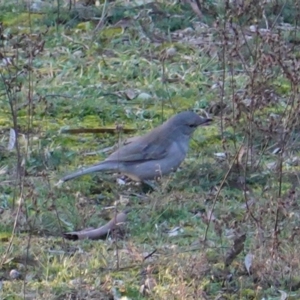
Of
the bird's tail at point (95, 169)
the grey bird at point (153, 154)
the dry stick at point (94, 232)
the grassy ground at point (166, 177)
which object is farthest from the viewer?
the grey bird at point (153, 154)

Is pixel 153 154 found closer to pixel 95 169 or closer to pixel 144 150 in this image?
pixel 144 150

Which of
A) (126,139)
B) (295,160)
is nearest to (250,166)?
(295,160)

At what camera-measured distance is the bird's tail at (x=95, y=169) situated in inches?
289

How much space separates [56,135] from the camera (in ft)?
27.7

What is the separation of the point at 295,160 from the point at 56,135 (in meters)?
1.75

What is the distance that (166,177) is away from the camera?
766 centimetres

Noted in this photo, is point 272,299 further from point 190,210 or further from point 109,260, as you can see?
point 190,210

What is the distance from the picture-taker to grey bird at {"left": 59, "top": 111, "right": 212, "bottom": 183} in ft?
24.8

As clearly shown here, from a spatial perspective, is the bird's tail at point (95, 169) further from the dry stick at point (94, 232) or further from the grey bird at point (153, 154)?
the dry stick at point (94, 232)

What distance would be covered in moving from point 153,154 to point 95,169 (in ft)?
1.73

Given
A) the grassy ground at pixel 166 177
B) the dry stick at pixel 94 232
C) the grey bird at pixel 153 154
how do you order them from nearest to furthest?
the grassy ground at pixel 166 177, the dry stick at pixel 94 232, the grey bird at pixel 153 154

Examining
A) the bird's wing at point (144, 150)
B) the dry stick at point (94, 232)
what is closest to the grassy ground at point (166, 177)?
the dry stick at point (94, 232)

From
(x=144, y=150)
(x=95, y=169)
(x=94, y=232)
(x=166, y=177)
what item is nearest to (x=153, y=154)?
(x=144, y=150)

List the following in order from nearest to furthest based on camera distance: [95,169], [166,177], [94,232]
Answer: [94,232], [95,169], [166,177]
